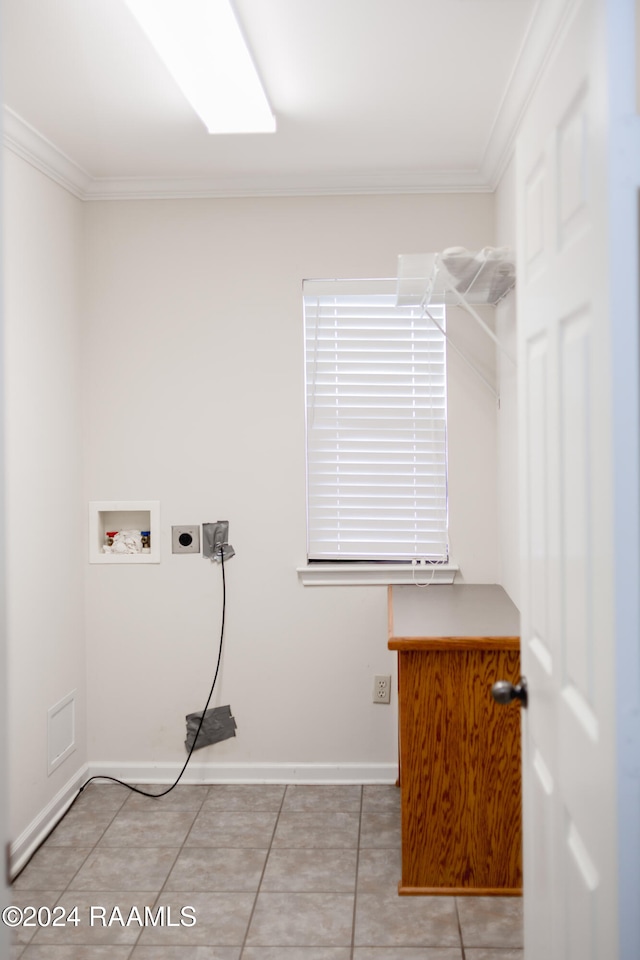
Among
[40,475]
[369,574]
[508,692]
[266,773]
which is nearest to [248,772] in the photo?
[266,773]

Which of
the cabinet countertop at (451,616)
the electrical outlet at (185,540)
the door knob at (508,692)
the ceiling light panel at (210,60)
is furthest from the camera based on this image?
the electrical outlet at (185,540)

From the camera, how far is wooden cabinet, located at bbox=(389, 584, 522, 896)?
8.18 feet

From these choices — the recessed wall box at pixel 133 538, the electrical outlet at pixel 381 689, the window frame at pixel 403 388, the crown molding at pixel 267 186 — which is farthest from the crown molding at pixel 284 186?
the electrical outlet at pixel 381 689

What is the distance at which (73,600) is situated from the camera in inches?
130

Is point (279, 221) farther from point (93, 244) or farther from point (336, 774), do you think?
point (336, 774)

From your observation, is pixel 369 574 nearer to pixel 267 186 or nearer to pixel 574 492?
pixel 267 186

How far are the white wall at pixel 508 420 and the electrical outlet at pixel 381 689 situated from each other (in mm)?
649

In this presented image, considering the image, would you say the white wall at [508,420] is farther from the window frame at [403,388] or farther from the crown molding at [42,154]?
the crown molding at [42,154]

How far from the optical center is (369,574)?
3.39 meters

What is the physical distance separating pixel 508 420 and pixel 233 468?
116 centimetres

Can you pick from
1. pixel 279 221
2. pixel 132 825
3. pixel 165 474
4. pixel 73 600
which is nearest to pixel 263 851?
pixel 132 825

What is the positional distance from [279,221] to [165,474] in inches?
46.6

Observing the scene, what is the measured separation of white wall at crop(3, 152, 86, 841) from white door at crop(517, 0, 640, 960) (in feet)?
5.84

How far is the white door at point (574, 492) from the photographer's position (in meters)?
1.01
